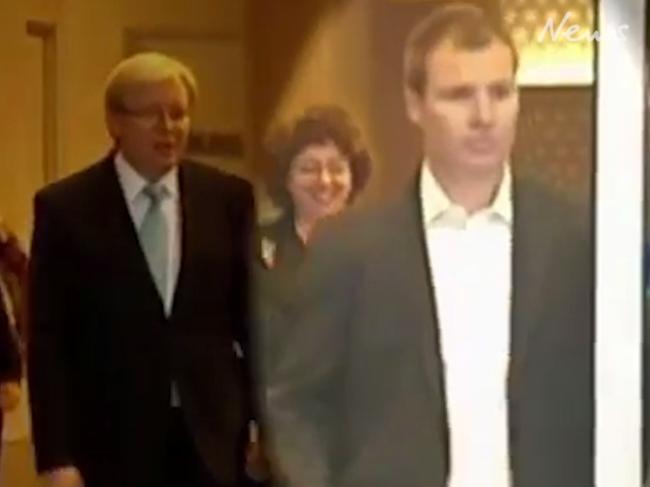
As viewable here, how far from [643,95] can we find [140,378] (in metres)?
0.44

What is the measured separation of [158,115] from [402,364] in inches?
10.4

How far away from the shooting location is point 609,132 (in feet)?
3.93

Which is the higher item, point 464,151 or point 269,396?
point 464,151

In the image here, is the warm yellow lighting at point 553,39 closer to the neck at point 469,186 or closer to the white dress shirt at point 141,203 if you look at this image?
the neck at point 469,186

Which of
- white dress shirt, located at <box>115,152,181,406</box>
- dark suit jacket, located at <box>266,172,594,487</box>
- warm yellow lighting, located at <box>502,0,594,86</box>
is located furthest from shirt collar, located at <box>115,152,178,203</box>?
warm yellow lighting, located at <box>502,0,594,86</box>

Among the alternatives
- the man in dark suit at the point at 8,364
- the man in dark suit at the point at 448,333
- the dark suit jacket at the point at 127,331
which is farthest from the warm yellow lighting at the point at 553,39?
the man in dark suit at the point at 8,364

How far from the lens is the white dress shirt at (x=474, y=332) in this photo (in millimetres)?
1198

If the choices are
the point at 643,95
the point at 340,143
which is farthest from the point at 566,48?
the point at 340,143

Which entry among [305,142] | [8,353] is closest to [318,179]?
[305,142]

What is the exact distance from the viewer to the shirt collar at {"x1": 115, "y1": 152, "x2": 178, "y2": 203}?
1.19 metres

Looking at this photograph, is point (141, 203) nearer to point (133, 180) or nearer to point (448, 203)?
point (133, 180)

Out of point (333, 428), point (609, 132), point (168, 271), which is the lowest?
point (333, 428)

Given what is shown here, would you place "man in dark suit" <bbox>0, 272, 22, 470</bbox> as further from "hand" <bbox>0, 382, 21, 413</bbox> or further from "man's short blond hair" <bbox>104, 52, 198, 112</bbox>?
"man's short blond hair" <bbox>104, 52, 198, 112</bbox>

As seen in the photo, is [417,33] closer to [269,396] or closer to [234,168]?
[234,168]
